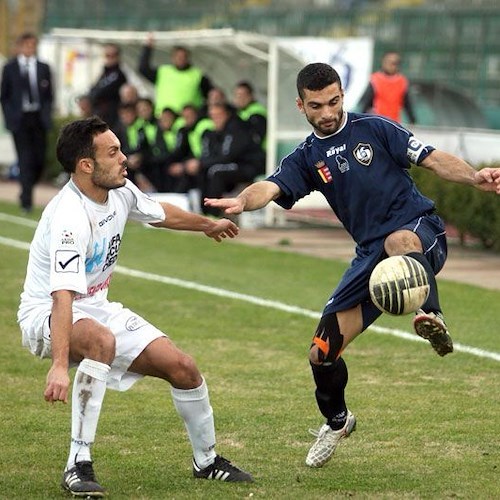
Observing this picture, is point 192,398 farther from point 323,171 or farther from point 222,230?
point 323,171

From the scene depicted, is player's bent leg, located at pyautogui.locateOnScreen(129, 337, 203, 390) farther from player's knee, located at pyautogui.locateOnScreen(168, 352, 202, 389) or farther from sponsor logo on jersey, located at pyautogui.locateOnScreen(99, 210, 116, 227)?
sponsor logo on jersey, located at pyautogui.locateOnScreen(99, 210, 116, 227)

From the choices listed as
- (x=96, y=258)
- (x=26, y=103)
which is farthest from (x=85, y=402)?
(x=26, y=103)

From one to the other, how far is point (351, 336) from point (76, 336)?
156 centimetres

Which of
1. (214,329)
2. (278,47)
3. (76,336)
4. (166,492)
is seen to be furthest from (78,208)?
(278,47)

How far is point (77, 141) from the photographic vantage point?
271 inches

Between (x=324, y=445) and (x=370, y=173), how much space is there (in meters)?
1.40

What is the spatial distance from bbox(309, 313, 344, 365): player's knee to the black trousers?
13464 mm

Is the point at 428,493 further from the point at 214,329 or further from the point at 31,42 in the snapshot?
the point at 31,42

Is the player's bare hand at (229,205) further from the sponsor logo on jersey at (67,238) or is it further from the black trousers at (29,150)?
the black trousers at (29,150)

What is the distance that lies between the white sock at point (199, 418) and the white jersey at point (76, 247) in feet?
1.96

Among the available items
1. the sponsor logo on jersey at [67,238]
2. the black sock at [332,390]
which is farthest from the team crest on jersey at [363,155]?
the sponsor logo on jersey at [67,238]

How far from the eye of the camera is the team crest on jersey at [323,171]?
7633 mm

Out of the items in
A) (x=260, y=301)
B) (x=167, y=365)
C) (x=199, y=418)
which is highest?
(x=167, y=365)

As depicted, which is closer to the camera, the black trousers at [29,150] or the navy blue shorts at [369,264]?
the navy blue shorts at [369,264]
